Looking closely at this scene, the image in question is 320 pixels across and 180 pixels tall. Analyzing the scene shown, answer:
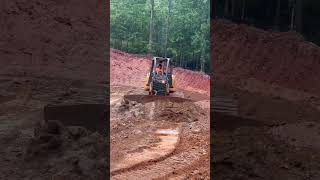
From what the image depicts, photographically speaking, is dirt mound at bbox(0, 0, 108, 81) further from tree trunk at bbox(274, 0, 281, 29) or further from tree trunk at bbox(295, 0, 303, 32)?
tree trunk at bbox(295, 0, 303, 32)

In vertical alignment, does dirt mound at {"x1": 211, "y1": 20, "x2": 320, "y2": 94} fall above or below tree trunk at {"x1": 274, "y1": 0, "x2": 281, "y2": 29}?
below

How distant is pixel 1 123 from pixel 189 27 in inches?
1035

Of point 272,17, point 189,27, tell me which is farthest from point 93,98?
point 189,27

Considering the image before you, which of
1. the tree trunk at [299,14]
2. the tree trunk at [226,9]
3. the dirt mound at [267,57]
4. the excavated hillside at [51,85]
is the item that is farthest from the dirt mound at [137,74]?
the tree trunk at [299,14]

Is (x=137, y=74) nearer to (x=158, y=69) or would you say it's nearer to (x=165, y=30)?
(x=165, y=30)

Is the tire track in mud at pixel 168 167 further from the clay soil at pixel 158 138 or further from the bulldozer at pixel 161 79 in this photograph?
the bulldozer at pixel 161 79

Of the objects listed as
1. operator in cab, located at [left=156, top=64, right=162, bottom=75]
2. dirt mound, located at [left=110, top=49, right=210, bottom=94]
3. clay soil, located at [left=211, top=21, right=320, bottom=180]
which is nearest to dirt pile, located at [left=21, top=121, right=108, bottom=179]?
clay soil, located at [left=211, top=21, right=320, bottom=180]

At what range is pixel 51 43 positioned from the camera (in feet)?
55.4

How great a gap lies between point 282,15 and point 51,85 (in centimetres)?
889

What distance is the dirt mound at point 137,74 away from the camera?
86.6ft

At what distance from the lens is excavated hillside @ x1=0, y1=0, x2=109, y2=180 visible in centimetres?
693

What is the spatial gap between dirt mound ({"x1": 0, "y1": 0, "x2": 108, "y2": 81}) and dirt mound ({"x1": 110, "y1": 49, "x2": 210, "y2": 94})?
7175 millimetres

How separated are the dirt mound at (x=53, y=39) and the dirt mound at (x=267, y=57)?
6.18m

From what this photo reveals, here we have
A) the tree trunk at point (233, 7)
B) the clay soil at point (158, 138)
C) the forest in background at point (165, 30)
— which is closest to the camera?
the clay soil at point (158, 138)
